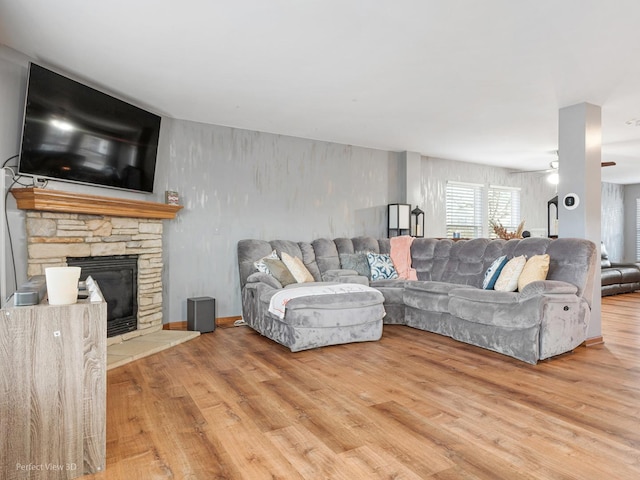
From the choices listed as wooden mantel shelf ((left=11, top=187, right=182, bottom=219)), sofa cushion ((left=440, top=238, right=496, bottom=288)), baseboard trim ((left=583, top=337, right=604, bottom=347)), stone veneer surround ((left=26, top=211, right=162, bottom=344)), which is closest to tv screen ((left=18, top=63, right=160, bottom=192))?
wooden mantel shelf ((left=11, top=187, right=182, bottom=219))

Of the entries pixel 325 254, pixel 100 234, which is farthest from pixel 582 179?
pixel 100 234

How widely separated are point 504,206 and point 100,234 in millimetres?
7035

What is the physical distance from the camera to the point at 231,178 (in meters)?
5.16

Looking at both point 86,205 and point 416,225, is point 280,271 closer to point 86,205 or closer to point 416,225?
point 86,205

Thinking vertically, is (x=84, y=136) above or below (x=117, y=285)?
above

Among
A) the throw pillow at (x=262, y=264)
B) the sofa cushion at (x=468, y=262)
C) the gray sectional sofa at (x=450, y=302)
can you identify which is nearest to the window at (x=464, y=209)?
the gray sectional sofa at (x=450, y=302)

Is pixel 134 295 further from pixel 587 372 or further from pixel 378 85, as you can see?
pixel 587 372

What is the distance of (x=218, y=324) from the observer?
502cm

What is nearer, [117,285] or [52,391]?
[52,391]

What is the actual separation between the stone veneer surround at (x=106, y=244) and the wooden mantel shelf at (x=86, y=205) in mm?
103

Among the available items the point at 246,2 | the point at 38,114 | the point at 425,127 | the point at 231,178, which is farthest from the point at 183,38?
the point at 425,127

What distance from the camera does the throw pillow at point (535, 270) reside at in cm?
372

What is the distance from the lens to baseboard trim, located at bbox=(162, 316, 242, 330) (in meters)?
4.72

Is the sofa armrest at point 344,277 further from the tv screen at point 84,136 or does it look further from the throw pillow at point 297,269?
the tv screen at point 84,136
